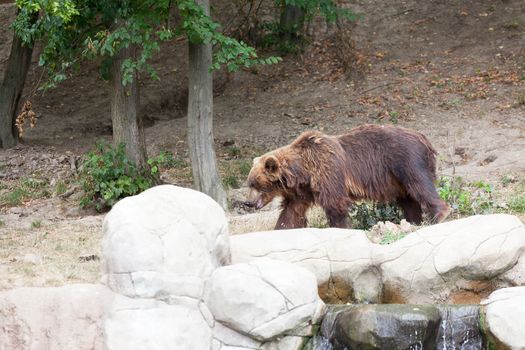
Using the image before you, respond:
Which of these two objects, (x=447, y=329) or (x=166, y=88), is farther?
(x=166, y=88)

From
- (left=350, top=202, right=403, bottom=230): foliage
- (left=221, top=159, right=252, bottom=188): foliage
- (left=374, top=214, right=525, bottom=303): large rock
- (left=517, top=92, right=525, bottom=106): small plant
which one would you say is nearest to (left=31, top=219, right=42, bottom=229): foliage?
(left=221, top=159, right=252, bottom=188): foliage

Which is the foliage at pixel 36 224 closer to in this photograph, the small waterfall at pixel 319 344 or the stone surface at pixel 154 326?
the stone surface at pixel 154 326

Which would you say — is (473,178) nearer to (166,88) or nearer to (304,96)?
(304,96)

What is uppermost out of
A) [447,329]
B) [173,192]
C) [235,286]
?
[173,192]

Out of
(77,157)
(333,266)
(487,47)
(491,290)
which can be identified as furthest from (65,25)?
(487,47)

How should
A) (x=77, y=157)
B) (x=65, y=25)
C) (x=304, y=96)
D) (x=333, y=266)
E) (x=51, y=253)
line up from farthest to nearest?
(x=304, y=96) < (x=77, y=157) < (x=65, y=25) < (x=51, y=253) < (x=333, y=266)

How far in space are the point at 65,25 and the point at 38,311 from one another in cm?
598

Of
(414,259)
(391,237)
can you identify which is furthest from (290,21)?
(414,259)

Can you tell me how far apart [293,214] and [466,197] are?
2116 mm

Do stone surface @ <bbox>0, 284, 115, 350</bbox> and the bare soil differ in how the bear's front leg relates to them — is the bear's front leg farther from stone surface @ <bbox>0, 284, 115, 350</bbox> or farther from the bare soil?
stone surface @ <bbox>0, 284, 115, 350</bbox>

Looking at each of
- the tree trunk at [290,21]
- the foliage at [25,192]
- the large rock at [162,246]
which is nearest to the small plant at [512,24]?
the tree trunk at [290,21]

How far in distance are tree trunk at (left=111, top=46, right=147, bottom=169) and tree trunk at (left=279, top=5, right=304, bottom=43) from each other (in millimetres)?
6302

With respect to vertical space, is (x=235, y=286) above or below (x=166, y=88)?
below

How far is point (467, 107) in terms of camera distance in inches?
601
